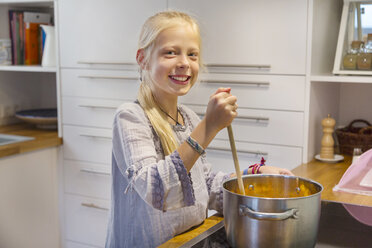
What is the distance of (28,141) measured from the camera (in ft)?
7.50

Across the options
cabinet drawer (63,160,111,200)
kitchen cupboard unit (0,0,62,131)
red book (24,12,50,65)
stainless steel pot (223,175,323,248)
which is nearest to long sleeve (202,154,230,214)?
stainless steel pot (223,175,323,248)

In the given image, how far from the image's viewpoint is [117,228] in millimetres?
1256

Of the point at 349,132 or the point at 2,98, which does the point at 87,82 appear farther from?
the point at 349,132

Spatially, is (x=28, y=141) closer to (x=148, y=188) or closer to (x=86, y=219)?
(x=86, y=219)

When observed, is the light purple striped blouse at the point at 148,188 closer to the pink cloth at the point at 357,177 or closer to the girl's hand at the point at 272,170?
the girl's hand at the point at 272,170

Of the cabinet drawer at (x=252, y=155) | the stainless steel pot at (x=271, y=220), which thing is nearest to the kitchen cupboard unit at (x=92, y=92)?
the cabinet drawer at (x=252, y=155)

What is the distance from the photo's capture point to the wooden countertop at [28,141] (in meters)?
2.17

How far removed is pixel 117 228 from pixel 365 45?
1234mm

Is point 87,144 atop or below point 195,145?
below

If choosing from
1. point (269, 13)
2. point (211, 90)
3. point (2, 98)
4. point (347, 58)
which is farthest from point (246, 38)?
point (2, 98)

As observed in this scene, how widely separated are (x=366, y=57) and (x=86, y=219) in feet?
5.09

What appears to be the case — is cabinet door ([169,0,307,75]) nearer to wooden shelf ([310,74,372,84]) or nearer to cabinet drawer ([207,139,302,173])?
wooden shelf ([310,74,372,84])

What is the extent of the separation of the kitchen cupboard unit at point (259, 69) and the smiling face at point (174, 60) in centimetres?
76

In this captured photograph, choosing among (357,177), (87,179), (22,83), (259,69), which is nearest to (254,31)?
(259,69)
